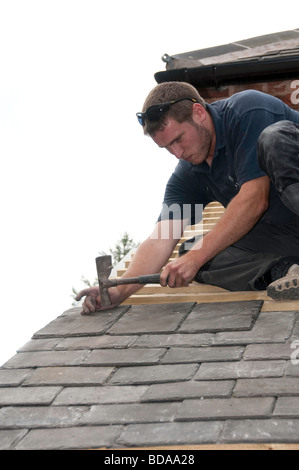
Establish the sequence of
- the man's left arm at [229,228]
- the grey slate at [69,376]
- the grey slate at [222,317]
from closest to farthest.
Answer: the grey slate at [69,376] < the grey slate at [222,317] < the man's left arm at [229,228]

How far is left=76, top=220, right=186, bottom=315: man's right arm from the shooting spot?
3.78 metres

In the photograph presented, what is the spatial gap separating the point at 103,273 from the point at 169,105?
100 centimetres

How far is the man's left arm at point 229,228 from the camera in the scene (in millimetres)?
3463

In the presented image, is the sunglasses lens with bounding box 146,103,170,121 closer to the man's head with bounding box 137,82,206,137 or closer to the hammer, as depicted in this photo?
the man's head with bounding box 137,82,206,137

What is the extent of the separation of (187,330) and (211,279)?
80 cm

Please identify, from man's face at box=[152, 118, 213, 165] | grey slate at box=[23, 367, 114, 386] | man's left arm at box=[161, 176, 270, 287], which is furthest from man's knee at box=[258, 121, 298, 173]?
grey slate at box=[23, 367, 114, 386]

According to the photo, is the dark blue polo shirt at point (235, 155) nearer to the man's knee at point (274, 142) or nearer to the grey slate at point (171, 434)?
the man's knee at point (274, 142)

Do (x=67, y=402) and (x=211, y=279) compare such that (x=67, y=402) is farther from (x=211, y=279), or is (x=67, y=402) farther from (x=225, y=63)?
(x=225, y=63)

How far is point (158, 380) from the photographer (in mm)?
2662

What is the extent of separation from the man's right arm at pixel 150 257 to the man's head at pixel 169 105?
67 centimetres

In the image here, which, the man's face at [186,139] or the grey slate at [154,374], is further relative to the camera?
the man's face at [186,139]

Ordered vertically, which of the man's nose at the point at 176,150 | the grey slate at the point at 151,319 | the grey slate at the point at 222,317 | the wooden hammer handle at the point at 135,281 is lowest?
the grey slate at the point at 151,319

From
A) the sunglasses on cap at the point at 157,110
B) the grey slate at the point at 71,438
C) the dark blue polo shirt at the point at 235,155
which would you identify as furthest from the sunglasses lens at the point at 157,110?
the grey slate at the point at 71,438

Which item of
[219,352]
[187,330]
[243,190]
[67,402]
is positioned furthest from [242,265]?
[67,402]
